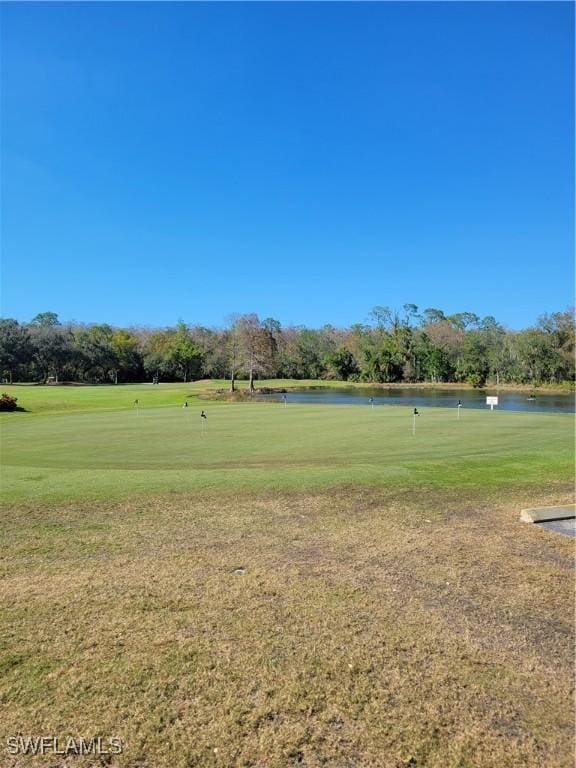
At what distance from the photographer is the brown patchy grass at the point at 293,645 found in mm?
2689

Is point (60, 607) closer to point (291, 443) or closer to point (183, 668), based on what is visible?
point (183, 668)

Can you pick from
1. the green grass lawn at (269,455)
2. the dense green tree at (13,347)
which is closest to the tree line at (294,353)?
the dense green tree at (13,347)

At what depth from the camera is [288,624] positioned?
386cm

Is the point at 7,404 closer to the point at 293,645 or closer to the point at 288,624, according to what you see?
the point at 288,624

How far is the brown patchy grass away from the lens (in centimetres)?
269

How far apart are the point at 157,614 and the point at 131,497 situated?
4.35 meters

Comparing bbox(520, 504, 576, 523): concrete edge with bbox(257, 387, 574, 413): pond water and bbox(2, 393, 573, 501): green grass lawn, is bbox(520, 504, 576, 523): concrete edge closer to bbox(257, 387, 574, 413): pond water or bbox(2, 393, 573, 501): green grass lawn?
bbox(2, 393, 573, 501): green grass lawn

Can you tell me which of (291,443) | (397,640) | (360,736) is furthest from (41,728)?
(291,443)

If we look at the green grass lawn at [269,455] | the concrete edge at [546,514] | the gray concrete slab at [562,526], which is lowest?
the green grass lawn at [269,455]

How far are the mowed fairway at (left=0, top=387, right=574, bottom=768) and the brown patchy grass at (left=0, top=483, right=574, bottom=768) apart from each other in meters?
0.01

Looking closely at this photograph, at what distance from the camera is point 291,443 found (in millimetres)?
15289

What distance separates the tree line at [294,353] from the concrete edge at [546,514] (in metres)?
63.8

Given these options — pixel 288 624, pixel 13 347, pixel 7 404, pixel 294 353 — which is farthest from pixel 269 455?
pixel 294 353

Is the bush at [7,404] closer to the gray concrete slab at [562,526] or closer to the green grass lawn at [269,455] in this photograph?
the green grass lawn at [269,455]
